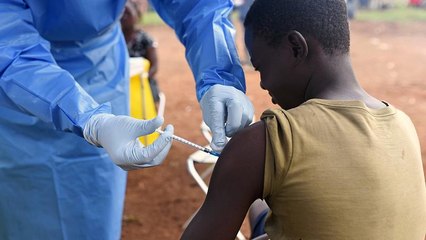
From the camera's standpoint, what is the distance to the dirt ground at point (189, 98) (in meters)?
3.72

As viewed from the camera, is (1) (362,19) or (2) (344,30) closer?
(2) (344,30)

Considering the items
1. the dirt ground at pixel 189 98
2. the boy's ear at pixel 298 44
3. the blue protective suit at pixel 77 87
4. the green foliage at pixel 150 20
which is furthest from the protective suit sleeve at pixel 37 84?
the green foliage at pixel 150 20

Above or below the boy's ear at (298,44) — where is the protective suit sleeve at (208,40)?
below

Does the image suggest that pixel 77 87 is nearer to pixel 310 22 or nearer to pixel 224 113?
pixel 224 113

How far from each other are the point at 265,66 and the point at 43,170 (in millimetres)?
876

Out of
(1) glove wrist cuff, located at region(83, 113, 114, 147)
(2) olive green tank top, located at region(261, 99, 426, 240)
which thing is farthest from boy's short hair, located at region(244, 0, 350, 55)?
(1) glove wrist cuff, located at region(83, 113, 114, 147)

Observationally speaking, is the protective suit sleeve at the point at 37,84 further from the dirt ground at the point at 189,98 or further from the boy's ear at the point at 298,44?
the dirt ground at the point at 189,98

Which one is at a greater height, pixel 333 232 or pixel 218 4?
pixel 218 4

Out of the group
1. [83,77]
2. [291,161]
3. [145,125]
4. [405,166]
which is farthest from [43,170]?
[405,166]

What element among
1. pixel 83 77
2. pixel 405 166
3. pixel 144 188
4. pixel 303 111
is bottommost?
pixel 144 188

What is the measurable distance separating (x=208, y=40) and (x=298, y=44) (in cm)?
49

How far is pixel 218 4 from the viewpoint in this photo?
1.94 m

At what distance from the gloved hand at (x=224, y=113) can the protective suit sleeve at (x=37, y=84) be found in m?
0.28

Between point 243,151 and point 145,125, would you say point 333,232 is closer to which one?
point 243,151
